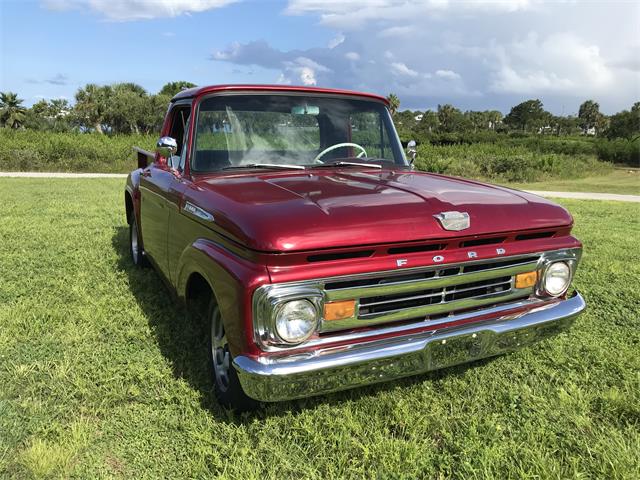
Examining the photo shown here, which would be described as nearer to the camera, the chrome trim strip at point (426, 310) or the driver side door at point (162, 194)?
the chrome trim strip at point (426, 310)

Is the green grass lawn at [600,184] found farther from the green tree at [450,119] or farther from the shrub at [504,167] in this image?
the green tree at [450,119]

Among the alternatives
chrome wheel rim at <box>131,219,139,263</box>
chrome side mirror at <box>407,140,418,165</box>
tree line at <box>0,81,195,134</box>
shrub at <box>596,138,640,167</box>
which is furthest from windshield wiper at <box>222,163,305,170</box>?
tree line at <box>0,81,195,134</box>

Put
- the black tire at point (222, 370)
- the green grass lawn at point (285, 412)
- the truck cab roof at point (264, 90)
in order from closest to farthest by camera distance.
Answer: the green grass lawn at point (285, 412)
the black tire at point (222, 370)
the truck cab roof at point (264, 90)

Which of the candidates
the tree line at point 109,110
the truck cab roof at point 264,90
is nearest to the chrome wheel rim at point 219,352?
the truck cab roof at point 264,90

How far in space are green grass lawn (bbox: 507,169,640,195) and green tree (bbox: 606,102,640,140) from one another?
82.7 ft

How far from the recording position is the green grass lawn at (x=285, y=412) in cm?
240

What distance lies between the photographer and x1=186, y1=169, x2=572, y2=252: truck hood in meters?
2.20

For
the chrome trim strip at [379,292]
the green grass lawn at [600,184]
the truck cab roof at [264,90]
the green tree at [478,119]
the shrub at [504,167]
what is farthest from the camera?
the green tree at [478,119]

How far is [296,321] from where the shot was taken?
2.23 metres

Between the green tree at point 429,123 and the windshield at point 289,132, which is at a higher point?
the green tree at point 429,123

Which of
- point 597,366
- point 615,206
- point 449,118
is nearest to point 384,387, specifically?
point 597,366

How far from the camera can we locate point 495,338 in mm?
2590

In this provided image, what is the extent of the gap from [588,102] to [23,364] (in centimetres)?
10733

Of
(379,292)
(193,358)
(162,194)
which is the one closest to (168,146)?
(162,194)
